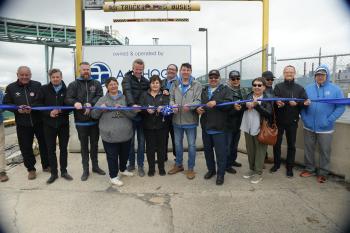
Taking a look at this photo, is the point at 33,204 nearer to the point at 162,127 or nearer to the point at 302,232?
the point at 162,127

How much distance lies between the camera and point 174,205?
3.84 meters

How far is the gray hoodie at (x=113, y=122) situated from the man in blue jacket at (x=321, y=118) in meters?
2.95

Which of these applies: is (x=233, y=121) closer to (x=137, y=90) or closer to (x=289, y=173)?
(x=289, y=173)

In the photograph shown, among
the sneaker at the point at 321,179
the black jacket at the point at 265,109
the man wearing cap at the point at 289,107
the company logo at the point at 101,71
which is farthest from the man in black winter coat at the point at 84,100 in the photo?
the sneaker at the point at 321,179

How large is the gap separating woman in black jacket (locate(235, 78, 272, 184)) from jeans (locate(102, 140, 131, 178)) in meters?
1.96

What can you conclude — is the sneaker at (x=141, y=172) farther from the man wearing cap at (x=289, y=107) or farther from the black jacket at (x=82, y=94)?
the man wearing cap at (x=289, y=107)

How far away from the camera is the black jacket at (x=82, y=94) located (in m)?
4.75

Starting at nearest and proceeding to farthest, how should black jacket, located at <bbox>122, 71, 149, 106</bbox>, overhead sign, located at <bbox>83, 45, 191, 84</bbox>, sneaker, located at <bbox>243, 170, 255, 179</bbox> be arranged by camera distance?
black jacket, located at <bbox>122, 71, 149, 106</bbox>, sneaker, located at <bbox>243, 170, 255, 179</bbox>, overhead sign, located at <bbox>83, 45, 191, 84</bbox>

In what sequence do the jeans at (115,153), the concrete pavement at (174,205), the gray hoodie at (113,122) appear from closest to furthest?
the concrete pavement at (174,205) → the gray hoodie at (113,122) → the jeans at (115,153)

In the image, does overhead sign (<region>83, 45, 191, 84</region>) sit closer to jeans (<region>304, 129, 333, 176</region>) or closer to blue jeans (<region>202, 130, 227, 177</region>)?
blue jeans (<region>202, 130, 227, 177</region>)

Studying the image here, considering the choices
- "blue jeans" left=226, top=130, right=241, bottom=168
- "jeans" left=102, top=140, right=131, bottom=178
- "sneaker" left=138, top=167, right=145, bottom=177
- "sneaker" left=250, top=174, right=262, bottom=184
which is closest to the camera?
"jeans" left=102, top=140, right=131, bottom=178

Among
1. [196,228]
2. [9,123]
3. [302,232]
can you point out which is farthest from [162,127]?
[9,123]

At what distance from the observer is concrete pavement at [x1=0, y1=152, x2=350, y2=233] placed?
10.8 feet

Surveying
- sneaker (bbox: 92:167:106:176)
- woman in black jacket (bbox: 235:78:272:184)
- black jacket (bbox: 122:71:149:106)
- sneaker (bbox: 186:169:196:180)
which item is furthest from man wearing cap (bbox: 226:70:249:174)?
sneaker (bbox: 92:167:106:176)
